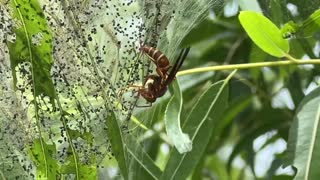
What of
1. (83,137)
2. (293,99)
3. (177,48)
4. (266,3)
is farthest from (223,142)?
(83,137)

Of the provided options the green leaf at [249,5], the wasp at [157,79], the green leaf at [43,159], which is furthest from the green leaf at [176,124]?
the green leaf at [249,5]

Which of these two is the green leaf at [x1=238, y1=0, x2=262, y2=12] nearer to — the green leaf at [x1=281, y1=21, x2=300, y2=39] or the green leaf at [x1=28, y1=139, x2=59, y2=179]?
the green leaf at [x1=281, y1=21, x2=300, y2=39]

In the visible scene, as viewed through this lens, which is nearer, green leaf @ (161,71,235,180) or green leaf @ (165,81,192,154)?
green leaf @ (165,81,192,154)

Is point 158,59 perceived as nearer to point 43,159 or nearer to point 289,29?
point 43,159

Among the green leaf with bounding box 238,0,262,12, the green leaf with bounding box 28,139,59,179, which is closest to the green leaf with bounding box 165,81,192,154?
the green leaf with bounding box 28,139,59,179

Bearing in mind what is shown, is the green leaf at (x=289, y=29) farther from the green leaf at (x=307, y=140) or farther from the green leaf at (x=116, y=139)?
the green leaf at (x=116, y=139)

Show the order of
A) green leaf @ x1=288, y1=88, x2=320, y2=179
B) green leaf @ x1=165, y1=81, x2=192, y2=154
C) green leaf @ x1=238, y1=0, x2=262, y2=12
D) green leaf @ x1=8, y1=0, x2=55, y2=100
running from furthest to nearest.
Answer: green leaf @ x1=238, y1=0, x2=262, y2=12
green leaf @ x1=288, y1=88, x2=320, y2=179
green leaf @ x1=165, y1=81, x2=192, y2=154
green leaf @ x1=8, y1=0, x2=55, y2=100

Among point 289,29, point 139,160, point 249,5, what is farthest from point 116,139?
point 249,5
